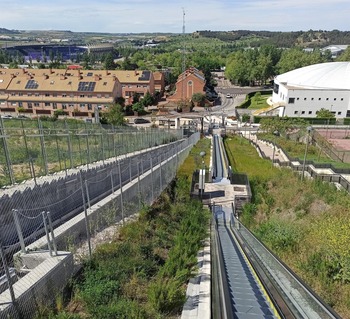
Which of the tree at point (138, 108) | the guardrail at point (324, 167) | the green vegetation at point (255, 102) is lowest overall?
the green vegetation at point (255, 102)

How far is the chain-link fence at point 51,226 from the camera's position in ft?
20.5

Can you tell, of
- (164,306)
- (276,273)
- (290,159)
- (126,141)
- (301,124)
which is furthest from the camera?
(301,124)

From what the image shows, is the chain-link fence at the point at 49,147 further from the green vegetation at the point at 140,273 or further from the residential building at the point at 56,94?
the residential building at the point at 56,94

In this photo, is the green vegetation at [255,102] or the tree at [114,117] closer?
the tree at [114,117]

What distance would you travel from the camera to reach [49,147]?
1293 cm

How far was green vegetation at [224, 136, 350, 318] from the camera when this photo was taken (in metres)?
9.86

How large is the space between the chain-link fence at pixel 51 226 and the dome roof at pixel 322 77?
59.0 m

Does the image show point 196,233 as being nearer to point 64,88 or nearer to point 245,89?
point 64,88

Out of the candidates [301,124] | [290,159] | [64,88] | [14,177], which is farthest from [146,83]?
[14,177]

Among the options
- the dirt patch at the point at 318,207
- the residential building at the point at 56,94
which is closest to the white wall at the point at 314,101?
the residential building at the point at 56,94

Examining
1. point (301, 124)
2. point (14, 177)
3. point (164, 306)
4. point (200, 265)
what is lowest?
point (301, 124)

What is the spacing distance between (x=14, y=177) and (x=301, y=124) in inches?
1777

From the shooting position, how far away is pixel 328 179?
75.3 ft

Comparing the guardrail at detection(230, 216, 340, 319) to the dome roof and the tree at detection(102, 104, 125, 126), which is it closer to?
the tree at detection(102, 104, 125, 126)
